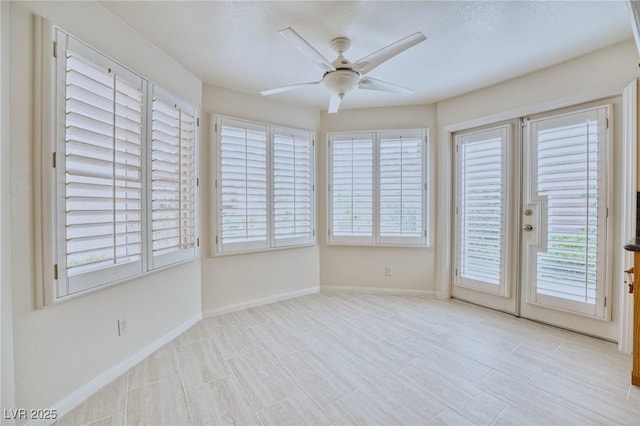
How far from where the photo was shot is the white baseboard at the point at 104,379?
5.37 ft

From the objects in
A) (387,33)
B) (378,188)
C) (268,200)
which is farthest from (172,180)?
(378,188)

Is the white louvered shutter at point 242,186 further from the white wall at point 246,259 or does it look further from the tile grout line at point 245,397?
the tile grout line at point 245,397

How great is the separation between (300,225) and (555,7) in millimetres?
2998

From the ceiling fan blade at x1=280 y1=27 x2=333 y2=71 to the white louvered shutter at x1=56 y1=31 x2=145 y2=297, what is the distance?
1269 mm

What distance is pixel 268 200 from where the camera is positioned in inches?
133

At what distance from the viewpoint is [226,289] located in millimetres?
3174

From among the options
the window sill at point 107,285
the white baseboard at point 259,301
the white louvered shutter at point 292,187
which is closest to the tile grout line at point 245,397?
the window sill at point 107,285

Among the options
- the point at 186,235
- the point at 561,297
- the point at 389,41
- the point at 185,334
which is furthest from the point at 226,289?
the point at 561,297

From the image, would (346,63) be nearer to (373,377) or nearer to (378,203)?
(378,203)

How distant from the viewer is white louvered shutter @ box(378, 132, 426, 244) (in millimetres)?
3641

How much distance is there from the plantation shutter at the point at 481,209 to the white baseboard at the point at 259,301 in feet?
6.44

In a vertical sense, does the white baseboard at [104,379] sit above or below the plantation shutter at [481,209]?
below

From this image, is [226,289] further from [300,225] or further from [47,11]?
[47,11]

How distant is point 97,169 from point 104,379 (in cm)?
142
